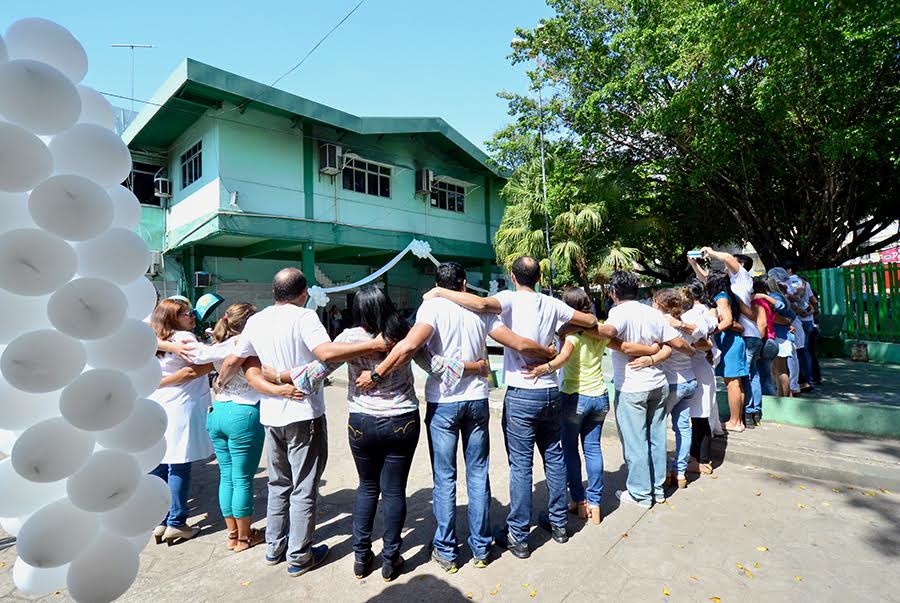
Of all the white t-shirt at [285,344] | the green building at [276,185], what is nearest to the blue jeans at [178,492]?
the white t-shirt at [285,344]

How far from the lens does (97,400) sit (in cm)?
145

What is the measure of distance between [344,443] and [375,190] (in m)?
10.9

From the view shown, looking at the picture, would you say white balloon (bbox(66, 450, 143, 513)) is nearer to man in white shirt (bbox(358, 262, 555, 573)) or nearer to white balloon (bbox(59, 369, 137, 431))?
white balloon (bbox(59, 369, 137, 431))

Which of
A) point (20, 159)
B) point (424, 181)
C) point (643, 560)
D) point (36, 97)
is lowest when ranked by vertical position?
point (643, 560)

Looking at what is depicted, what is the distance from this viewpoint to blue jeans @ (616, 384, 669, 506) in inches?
133

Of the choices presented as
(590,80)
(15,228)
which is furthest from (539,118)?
(15,228)

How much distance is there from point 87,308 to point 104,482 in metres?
0.55

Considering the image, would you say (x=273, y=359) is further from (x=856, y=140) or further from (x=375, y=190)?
(x=375, y=190)

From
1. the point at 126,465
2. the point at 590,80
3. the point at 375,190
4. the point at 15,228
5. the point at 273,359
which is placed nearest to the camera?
the point at 15,228

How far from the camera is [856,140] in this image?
814 centimetres

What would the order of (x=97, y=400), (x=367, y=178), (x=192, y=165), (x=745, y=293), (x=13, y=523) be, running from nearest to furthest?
1. (x=97, y=400)
2. (x=13, y=523)
3. (x=745, y=293)
4. (x=192, y=165)
5. (x=367, y=178)

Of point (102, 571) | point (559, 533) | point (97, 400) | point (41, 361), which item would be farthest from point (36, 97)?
point (559, 533)

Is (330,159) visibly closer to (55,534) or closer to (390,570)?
(390,570)

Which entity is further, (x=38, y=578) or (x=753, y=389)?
(x=753, y=389)
